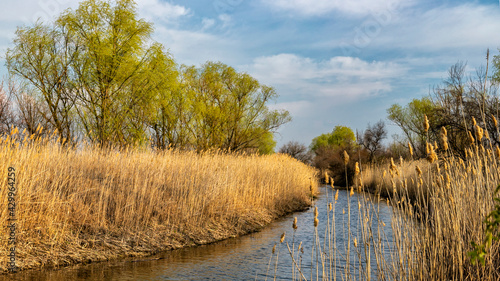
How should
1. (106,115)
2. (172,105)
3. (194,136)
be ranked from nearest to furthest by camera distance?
(106,115) → (172,105) → (194,136)

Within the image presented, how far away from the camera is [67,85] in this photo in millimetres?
19219

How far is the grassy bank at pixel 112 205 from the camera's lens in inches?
267

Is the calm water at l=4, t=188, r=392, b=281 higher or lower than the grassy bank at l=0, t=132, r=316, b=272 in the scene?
Answer: lower

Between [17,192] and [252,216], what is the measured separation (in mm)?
6458

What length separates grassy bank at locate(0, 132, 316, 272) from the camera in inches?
267

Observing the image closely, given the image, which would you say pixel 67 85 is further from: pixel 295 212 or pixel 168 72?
pixel 295 212

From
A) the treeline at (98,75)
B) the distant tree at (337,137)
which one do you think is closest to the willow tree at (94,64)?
the treeline at (98,75)

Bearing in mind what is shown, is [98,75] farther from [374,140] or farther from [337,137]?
[337,137]

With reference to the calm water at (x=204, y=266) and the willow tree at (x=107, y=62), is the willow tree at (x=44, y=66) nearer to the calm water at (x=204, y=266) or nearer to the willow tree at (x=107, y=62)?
the willow tree at (x=107, y=62)

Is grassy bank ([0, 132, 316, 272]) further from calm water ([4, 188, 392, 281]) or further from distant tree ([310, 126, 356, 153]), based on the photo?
distant tree ([310, 126, 356, 153])

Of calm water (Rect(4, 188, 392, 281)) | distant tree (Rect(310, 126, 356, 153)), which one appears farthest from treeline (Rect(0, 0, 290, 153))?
distant tree (Rect(310, 126, 356, 153))

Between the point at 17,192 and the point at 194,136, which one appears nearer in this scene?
the point at 17,192

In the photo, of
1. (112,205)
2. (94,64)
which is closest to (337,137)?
(94,64)

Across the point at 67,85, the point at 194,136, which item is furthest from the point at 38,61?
the point at 194,136
